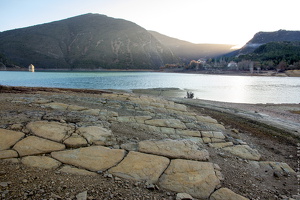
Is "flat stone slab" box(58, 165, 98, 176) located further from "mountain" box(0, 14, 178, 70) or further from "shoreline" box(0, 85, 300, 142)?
"mountain" box(0, 14, 178, 70)

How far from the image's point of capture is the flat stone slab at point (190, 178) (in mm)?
3475

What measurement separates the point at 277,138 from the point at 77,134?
28.4ft

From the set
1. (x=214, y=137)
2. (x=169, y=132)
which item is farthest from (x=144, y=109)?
(x=214, y=137)

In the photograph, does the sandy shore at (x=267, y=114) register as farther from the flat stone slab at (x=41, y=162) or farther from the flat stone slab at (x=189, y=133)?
the flat stone slab at (x=41, y=162)

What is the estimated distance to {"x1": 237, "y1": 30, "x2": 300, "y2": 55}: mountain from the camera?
6644 inches

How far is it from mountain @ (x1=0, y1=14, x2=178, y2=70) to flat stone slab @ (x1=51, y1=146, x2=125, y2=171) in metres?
121

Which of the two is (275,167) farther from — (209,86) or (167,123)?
(209,86)

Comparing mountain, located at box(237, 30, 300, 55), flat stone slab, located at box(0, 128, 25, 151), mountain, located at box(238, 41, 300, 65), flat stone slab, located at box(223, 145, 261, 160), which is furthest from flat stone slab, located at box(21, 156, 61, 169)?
mountain, located at box(237, 30, 300, 55)

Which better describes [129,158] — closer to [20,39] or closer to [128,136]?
[128,136]

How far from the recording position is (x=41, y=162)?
11.9 ft

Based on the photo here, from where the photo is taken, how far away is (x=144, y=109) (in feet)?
31.8

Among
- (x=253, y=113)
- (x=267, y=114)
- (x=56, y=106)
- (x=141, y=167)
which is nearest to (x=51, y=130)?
(x=141, y=167)

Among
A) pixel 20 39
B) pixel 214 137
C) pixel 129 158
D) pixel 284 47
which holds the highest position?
pixel 20 39

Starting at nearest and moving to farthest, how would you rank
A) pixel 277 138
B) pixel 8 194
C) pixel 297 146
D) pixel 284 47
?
pixel 8 194 → pixel 297 146 → pixel 277 138 → pixel 284 47
